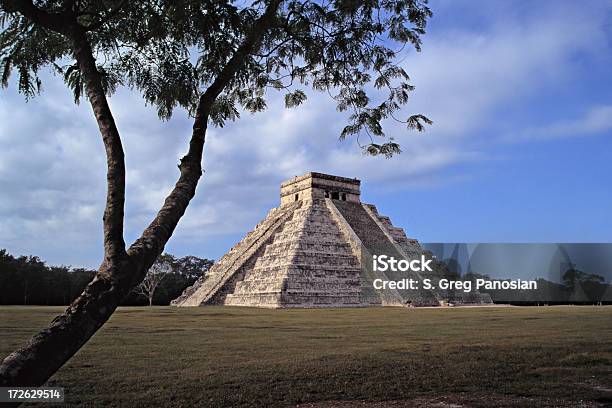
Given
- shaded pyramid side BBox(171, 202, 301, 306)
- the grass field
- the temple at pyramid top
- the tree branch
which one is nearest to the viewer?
the tree branch

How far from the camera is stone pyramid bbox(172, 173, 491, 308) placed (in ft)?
107

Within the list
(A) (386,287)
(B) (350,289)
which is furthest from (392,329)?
(A) (386,287)

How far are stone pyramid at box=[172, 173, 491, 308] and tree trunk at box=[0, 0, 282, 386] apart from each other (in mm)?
26397

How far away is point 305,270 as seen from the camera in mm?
33250

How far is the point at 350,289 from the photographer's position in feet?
110

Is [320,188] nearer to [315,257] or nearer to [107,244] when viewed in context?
[315,257]

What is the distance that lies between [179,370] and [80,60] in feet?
17.1

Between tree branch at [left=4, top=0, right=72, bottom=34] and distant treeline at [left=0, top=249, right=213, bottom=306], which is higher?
tree branch at [left=4, top=0, right=72, bottom=34]

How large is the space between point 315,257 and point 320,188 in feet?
39.7

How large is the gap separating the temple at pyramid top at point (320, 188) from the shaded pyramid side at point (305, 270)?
4.12 metres

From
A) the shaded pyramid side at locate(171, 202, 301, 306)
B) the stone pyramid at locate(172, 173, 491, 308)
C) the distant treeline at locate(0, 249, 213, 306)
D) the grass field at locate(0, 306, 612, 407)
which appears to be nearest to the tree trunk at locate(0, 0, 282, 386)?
the grass field at locate(0, 306, 612, 407)

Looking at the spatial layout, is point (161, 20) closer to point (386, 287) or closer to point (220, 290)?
point (386, 287)

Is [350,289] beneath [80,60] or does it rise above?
beneath

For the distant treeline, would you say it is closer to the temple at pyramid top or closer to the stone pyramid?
the stone pyramid
